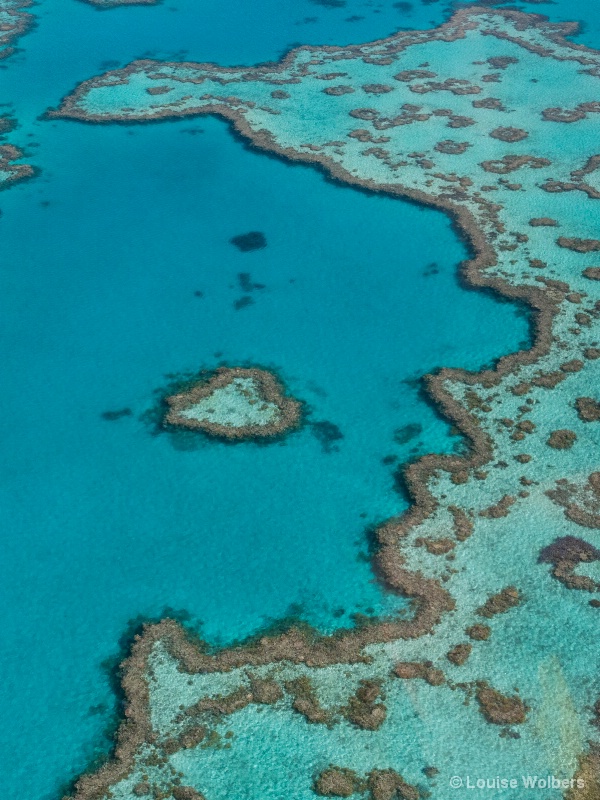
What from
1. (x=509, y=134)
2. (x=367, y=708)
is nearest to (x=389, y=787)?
(x=367, y=708)

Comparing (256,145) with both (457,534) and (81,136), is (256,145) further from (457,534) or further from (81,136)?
(457,534)

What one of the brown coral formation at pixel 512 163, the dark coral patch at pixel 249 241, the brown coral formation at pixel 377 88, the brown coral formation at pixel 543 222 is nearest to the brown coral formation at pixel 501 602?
the brown coral formation at pixel 543 222

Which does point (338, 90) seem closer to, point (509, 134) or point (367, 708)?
point (509, 134)

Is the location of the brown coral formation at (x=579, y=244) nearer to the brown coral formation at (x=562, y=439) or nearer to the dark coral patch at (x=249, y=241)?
the brown coral formation at (x=562, y=439)

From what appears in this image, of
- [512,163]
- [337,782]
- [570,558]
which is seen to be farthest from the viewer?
[512,163]

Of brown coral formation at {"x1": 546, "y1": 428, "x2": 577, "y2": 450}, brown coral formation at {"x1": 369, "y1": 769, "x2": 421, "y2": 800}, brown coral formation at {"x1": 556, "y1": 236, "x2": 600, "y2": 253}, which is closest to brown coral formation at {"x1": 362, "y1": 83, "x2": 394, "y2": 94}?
brown coral formation at {"x1": 556, "y1": 236, "x2": 600, "y2": 253}

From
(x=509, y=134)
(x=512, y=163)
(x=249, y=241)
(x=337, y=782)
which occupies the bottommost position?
(x=337, y=782)
